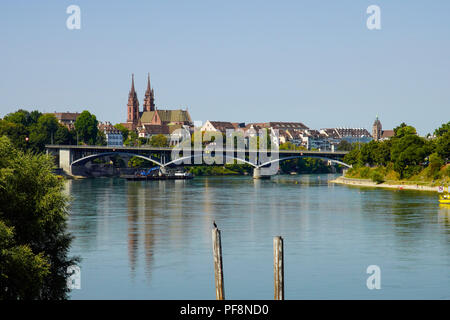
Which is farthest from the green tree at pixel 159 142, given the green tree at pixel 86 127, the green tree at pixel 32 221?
the green tree at pixel 32 221

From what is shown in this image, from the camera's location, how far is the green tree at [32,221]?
19.0 m

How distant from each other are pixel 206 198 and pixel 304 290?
44451 millimetres

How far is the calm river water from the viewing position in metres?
26.7

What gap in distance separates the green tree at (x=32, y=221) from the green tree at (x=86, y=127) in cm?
12572

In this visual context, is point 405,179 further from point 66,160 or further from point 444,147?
point 66,160

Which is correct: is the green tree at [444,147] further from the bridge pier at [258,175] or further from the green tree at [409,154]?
the bridge pier at [258,175]

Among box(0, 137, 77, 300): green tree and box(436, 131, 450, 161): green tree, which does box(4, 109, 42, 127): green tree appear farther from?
box(0, 137, 77, 300): green tree

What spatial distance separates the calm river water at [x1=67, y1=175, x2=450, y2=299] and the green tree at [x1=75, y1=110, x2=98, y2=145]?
8372 centimetres

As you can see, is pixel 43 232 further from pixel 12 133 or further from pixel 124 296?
pixel 12 133

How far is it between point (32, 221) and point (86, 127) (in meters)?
129

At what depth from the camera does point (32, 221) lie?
20.9 metres

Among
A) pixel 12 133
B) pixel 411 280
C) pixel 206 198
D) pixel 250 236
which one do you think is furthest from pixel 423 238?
pixel 12 133

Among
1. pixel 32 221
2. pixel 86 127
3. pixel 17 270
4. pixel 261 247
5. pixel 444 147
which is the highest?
pixel 86 127

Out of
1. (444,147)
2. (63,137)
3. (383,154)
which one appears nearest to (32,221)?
(444,147)
